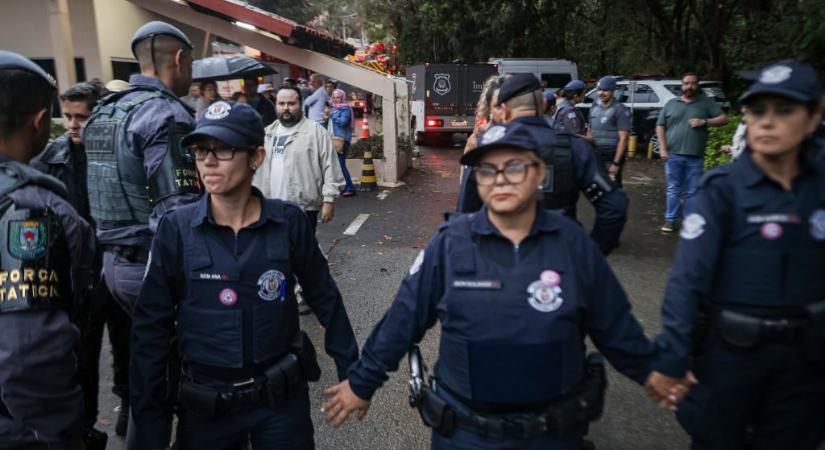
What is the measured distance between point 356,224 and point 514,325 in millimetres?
6949

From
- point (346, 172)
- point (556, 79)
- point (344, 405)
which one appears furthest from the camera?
point (556, 79)

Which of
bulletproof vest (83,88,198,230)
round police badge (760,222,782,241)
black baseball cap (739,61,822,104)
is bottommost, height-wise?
round police badge (760,222,782,241)

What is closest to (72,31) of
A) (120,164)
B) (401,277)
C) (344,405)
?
(401,277)

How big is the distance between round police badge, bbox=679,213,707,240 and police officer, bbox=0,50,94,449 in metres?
2.21

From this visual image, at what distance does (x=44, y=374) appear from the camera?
69.5 inches

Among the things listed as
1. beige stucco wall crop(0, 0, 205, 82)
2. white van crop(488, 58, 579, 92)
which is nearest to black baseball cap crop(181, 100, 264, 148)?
beige stucco wall crop(0, 0, 205, 82)

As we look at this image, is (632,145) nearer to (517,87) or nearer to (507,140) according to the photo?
(517,87)

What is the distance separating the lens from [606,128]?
8.37m

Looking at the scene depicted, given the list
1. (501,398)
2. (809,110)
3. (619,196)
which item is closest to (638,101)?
(619,196)

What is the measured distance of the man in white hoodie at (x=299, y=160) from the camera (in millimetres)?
5418

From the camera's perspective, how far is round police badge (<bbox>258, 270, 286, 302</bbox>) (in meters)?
2.34

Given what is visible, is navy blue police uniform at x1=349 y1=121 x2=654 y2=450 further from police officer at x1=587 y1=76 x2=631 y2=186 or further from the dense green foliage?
the dense green foliage

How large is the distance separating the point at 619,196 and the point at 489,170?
1.82 meters

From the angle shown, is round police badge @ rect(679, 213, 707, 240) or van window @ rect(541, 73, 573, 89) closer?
round police badge @ rect(679, 213, 707, 240)
